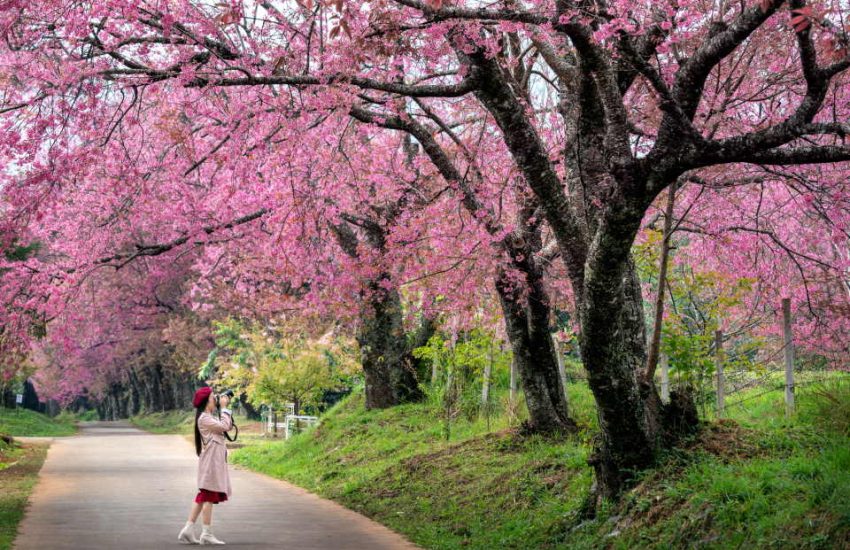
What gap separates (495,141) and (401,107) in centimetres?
281

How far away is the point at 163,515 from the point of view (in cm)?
1154

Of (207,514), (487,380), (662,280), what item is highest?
(662,280)

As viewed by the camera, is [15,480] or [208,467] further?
[15,480]

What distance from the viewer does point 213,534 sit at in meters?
9.83

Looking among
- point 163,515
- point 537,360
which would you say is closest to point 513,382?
point 537,360

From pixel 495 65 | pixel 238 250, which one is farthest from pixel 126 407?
pixel 495 65

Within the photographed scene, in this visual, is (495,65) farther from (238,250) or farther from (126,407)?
(126,407)

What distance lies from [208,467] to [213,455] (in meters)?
0.20

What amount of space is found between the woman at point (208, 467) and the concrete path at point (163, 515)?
28cm

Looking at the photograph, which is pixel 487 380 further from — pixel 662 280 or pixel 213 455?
pixel 662 280

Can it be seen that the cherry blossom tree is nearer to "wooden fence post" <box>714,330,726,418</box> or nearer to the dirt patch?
the dirt patch

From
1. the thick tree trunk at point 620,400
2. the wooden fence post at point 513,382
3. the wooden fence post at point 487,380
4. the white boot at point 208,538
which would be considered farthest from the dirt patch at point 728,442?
the wooden fence post at point 487,380

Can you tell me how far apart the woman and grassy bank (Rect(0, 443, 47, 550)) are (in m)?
1.85

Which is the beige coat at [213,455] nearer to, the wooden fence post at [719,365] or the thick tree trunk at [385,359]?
the wooden fence post at [719,365]
